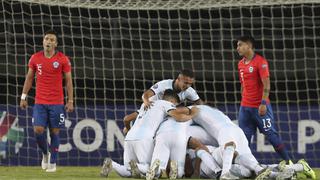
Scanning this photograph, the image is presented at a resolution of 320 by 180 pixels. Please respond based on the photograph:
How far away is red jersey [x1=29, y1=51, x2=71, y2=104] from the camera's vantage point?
1208cm

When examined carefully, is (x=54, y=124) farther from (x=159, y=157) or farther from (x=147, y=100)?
(x=159, y=157)

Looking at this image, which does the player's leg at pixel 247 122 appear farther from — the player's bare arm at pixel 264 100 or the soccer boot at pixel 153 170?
the soccer boot at pixel 153 170

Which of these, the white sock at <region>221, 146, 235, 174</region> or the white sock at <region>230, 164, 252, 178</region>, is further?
the white sock at <region>230, 164, 252, 178</region>

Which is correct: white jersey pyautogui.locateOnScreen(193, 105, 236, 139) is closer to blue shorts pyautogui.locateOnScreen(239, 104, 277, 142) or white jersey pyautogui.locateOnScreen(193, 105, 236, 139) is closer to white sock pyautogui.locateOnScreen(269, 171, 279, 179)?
→ white sock pyautogui.locateOnScreen(269, 171, 279, 179)

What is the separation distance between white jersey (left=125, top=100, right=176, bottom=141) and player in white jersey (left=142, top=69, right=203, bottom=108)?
150 mm

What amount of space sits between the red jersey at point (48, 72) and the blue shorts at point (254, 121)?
95.9 inches

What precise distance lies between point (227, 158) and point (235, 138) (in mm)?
455

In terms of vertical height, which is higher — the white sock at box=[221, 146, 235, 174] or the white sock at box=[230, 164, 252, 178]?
the white sock at box=[221, 146, 235, 174]

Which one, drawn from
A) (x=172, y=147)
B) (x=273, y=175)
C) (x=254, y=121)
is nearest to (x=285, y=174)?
(x=273, y=175)

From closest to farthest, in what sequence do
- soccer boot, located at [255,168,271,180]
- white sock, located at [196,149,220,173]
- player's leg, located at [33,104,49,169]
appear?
1. soccer boot, located at [255,168,271,180]
2. white sock, located at [196,149,220,173]
3. player's leg, located at [33,104,49,169]

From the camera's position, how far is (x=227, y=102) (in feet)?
52.0

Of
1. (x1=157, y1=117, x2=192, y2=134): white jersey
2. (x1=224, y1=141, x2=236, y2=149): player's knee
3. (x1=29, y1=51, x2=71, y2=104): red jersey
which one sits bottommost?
(x1=224, y1=141, x2=236, y2=149): player's knee

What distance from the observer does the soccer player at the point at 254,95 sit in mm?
11703

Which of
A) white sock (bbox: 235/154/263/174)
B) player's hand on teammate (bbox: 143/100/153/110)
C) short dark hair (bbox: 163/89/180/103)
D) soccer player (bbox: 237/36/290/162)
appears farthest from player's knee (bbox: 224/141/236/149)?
soccer player (bbox: 237/36/290/162)
